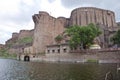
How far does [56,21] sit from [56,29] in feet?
18.7

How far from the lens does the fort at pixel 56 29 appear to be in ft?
363

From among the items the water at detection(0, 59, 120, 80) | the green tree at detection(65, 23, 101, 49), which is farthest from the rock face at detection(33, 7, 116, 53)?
the water at detection(0, 59, 120, 80)

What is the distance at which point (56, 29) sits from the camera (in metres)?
140

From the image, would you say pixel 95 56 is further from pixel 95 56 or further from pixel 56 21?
pixel 56 21

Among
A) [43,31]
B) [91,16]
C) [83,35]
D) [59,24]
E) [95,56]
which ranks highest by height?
[91,16]

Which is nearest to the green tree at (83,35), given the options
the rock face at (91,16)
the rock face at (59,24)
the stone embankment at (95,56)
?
the stone embankment at (95,56)

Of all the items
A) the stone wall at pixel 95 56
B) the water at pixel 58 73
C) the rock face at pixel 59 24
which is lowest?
the water at pixel 58 73

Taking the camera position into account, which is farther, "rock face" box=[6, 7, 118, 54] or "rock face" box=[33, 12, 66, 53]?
"rock face" box=[33, 12, 66, 53]

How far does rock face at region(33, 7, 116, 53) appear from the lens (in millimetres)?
129000

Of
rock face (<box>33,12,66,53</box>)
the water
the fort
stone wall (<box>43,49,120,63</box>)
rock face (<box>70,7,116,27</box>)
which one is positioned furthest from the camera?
rock face (<box>70,7,116,27</box>)

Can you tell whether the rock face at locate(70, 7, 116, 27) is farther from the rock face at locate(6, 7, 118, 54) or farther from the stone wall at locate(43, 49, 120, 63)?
the stone wall at locate(43, 49, 120, 63)

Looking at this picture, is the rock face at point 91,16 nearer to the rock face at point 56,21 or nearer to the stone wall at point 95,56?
the rock face at point 56,21

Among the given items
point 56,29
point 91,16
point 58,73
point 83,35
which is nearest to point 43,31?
point 56,29

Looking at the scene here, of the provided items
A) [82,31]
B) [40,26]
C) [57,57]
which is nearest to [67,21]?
[40,26]
